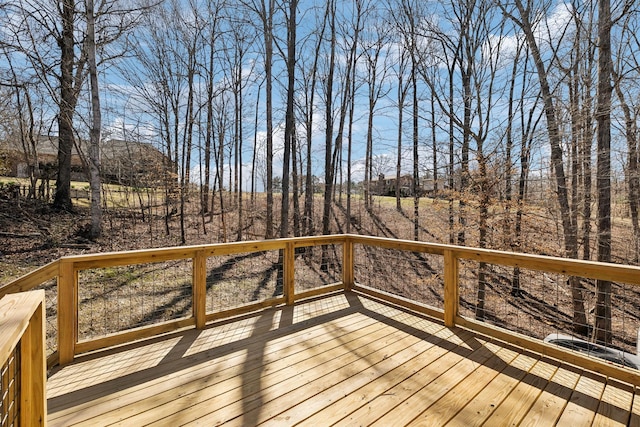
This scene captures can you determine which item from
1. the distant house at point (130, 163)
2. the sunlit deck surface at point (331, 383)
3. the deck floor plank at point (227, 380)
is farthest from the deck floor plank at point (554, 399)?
the distant house at point (130, 163)

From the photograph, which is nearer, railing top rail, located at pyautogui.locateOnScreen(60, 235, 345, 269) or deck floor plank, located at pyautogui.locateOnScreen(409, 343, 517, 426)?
deck floor plank, located at pyautogui.locateOnScreen(409, 343, 517, 426)

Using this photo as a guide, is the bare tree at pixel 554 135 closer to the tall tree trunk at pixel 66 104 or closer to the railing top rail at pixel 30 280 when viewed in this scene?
the railing top rail at pixel 30 280

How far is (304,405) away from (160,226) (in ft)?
32.4

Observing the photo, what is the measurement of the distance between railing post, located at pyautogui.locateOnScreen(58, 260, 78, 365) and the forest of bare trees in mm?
3846

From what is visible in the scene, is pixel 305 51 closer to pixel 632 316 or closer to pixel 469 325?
pixel 469 325

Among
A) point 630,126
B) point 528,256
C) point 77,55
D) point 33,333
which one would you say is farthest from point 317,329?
point 77,55

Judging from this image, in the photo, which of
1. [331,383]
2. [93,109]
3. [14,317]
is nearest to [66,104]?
[93,109]

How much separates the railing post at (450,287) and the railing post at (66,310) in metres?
3.38

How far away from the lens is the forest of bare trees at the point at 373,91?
20.1 feet

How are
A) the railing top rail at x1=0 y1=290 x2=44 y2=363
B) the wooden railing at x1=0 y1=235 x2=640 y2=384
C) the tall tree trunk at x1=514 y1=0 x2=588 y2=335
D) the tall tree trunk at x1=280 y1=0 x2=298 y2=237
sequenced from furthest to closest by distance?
1. the tall tree trunk at x1=280 y1=0 x2=298 y2=237
2. the tall tree trunk at x1=514 y1=0 x2=588 y2=335
3. the wooden railing at x1=0 y1=235 x2=640 y2=384
4. the railing top rail at x1=0 y1=290 x2=44 y2=363

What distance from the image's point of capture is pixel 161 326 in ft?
9.71

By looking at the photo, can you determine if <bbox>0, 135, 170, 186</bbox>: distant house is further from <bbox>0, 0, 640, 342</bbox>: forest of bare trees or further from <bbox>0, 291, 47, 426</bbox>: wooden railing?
<bbox>0, 291, 47, 426</bbox>: wooden railing

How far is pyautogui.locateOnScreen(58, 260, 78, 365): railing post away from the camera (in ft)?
7.84

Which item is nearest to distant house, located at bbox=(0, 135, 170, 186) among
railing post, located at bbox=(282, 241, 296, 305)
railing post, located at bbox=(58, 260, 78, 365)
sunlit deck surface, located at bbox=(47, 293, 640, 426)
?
railing post, located at bbox=(282, 241, 296, 305)
